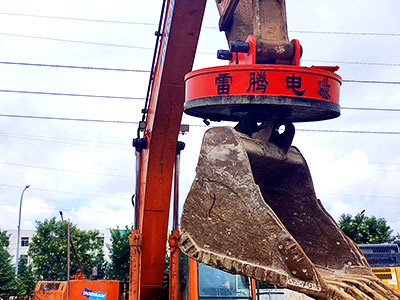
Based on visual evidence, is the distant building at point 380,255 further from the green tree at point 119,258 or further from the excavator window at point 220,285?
the green tree at point 119,258

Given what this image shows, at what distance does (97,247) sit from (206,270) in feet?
82.0

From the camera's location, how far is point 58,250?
3136 cm

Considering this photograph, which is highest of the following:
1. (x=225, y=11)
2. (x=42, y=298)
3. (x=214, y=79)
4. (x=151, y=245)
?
(x=225, y=11)

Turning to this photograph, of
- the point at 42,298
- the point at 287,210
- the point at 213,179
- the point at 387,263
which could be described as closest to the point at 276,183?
the point at 287,210

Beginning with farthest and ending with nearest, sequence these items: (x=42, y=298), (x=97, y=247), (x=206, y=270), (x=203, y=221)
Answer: (x=97, y=247)
(x=42, y=298)
(x=206, y=270)
(x=203, y=221)

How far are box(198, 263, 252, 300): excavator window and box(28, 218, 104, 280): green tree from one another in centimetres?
2289

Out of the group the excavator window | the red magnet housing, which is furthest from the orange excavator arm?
the red magnet housing

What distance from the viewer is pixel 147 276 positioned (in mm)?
9344

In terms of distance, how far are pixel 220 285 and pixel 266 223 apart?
4571mm

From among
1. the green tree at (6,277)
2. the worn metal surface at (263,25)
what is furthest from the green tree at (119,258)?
the worn metal surface at (263,25)

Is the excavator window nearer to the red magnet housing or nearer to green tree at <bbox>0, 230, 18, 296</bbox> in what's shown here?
the red magnet housing

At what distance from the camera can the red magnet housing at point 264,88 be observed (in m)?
4.36

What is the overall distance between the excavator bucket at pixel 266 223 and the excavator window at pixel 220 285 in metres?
3.32

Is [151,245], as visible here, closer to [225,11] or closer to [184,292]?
[184,292]
